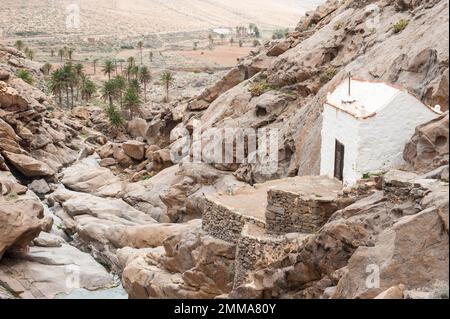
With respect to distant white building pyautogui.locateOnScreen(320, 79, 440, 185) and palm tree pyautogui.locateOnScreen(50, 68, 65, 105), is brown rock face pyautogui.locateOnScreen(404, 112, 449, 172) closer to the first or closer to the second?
distant white building pyautogui.locateOnScreen(320, 79, 440, 185)

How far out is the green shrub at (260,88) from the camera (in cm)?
3647

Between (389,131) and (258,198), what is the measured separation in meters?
5.45

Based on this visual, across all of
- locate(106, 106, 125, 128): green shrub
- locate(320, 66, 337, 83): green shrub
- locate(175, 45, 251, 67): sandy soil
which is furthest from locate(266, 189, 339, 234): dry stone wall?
locate(175, 45, 251, 67): sandy soil

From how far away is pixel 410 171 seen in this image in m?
16.1

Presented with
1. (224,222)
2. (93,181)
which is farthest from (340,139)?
(93,181)

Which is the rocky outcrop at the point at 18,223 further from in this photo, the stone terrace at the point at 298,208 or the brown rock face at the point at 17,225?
the stone terrace at the point at 298,208

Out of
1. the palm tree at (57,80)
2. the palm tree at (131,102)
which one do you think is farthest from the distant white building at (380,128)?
the palm tree at (57,80)

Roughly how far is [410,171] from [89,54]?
123 metres

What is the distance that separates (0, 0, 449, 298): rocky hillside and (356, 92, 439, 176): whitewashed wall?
2.51 ft

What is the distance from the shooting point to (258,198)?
71.7 ft

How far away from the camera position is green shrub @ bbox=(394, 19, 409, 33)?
26.7m

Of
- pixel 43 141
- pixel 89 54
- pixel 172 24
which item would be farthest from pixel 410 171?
pixel 172 24

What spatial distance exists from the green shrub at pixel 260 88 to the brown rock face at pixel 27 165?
14.9m
